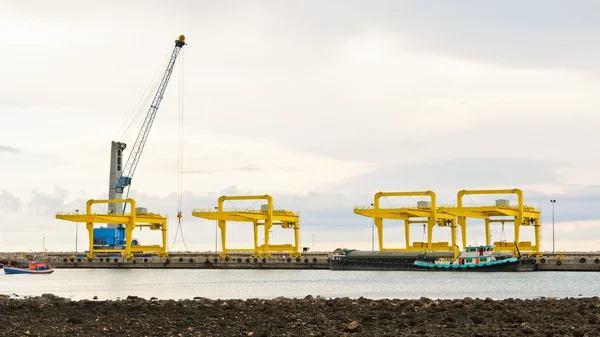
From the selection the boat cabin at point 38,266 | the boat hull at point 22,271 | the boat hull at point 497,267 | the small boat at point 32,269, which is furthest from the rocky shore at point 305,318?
the boat cabin at point 38,266

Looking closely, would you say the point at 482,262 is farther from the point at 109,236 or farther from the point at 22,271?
the point at 109,236

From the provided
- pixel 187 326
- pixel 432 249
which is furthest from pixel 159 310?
pixel 432 249

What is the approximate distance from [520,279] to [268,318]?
1722 inches

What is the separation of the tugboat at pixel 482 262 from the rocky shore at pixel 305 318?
49395mm

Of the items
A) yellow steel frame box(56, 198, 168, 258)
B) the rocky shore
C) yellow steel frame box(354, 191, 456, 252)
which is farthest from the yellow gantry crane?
the rocky shore

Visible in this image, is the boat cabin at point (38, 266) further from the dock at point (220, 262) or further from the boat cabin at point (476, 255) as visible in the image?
the boat cabin at point (476, 255)

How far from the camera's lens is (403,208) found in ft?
287

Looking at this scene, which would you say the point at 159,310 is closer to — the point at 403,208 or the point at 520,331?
the point at 520,331

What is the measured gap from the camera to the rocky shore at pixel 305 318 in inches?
961

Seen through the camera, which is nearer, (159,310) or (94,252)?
(159,310)

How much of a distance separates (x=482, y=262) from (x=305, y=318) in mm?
57727

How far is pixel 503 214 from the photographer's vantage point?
86312mm

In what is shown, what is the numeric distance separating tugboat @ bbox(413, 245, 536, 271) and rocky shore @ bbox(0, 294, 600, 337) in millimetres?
49395

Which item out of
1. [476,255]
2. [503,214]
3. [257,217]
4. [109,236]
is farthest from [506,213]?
[109,236]
